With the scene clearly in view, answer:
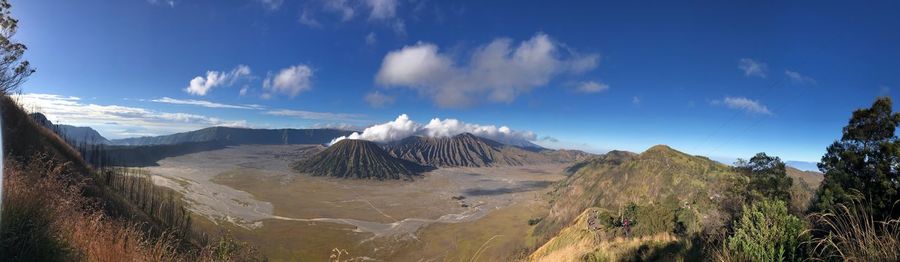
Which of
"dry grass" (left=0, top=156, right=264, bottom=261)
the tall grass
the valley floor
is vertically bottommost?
the valley floor

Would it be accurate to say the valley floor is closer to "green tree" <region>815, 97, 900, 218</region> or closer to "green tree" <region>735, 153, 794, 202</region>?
"green tree" <region>735, 153, 794, 202</region>

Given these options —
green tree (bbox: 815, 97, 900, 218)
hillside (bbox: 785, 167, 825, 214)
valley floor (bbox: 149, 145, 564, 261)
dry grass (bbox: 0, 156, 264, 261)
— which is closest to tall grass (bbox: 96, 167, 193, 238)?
dry grass (bbox: 0, 156, 264, 261)

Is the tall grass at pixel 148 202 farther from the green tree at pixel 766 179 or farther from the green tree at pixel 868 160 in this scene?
the green tree at pixel 766 179

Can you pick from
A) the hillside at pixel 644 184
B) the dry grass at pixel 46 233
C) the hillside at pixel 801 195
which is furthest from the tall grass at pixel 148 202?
the hillside at pixel 644 184

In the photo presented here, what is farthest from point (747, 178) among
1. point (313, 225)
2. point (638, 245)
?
point (313, 225)

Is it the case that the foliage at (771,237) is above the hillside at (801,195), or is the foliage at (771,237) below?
above

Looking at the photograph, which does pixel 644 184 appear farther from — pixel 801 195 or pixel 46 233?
pixel 46 233
